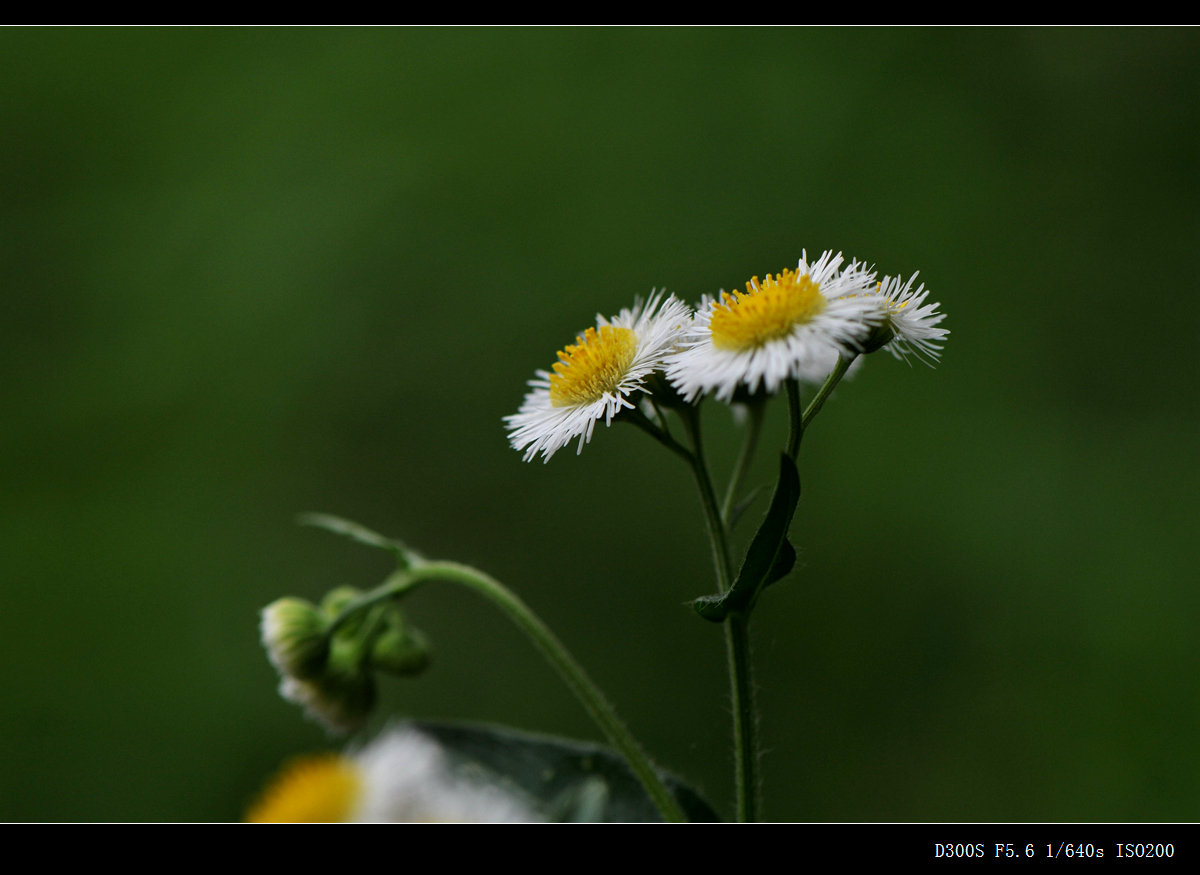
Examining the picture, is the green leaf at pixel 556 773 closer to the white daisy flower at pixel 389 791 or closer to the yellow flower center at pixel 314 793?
the white daisy flower at pixel 389 791

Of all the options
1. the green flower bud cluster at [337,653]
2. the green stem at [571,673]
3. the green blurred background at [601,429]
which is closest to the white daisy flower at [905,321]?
the green stem at [571,673]

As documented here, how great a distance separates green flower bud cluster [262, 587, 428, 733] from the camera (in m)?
0.92

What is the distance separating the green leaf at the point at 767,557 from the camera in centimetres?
61

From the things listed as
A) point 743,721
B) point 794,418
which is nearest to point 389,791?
point 743,721

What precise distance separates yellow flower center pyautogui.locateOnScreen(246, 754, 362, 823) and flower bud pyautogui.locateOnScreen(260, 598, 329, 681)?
0.50 feet

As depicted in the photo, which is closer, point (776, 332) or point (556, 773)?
point (776, 332)

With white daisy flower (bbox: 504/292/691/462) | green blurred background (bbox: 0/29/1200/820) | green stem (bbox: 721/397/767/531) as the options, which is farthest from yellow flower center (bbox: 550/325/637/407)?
green blurred background (bbox: 0/29/1200/820)

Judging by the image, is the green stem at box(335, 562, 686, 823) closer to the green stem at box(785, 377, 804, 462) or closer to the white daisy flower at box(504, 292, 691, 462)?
the white daisy flower at box(504, 292, 691, 462)

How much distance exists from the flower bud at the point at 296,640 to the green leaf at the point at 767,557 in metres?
0.44

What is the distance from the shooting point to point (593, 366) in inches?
30.5

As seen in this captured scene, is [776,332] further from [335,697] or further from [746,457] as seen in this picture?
[335,697]

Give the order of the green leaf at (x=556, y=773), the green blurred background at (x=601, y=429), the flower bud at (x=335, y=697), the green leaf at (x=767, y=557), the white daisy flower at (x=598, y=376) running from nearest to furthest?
the green leaf at (x=767, y=557) → the white daisy flower at (x=598, y=376) → the green leaf at (x=556, y=773) → the flower bud at (x=335, y=697) → the green blurred background at (x=601, y=429)

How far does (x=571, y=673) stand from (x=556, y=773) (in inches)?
6.0

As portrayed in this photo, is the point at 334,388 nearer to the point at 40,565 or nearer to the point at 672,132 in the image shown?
the point at 40,565
